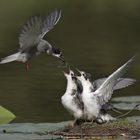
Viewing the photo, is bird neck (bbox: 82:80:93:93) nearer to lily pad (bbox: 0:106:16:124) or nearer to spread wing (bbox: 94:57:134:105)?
spread wing (bbox: 94:57:134:105)

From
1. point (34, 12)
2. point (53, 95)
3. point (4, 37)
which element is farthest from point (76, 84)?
point (34, 12)

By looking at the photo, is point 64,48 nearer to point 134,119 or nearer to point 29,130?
point 134,119

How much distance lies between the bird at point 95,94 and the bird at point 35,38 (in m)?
1.23

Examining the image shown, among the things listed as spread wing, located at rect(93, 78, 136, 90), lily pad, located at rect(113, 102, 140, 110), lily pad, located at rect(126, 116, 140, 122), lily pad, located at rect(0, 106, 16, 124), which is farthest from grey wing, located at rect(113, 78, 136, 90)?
lily pad, located at rect(0, 106, 16, 124)

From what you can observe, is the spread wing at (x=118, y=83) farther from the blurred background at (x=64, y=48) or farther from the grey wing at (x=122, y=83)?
the blurred background at (x=64, y=48)

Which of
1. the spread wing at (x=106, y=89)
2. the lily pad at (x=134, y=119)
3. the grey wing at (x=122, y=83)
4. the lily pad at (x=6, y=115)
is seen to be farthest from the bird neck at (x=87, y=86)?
the lily pad at (x=6, y=115)

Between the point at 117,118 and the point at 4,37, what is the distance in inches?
548

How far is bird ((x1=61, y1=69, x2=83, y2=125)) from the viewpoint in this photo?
44.2 feet

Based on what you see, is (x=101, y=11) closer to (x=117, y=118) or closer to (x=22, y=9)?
(x=22, y=9)

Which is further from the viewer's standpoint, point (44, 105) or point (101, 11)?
point (101, 11)

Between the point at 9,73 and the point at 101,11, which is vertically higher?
the point at 101,11

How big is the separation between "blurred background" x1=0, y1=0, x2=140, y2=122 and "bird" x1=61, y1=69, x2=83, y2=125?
915mm

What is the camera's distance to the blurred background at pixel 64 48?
16.1 meters

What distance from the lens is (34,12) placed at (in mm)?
33812
